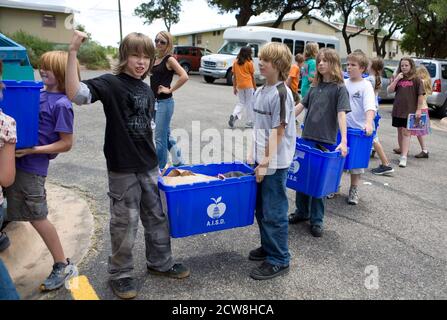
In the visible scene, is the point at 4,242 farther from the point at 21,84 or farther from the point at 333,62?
the point at 333,62

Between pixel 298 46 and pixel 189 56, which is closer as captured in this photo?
pixel 298 46

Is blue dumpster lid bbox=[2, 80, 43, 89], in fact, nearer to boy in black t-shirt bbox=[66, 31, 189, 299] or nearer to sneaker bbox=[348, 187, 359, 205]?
boy in black t-shirt bbox=[66, 31, 189, 299]

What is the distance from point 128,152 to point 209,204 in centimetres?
70

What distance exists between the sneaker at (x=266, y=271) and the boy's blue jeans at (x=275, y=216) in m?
0.04

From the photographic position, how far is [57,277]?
299 cm

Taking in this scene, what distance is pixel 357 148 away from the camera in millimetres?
4609

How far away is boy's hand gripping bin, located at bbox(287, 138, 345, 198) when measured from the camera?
3.70 metres

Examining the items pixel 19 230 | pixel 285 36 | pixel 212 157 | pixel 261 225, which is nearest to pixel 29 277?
pixel 19 230

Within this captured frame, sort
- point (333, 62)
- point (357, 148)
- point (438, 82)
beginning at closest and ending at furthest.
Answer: point (333, 62), point (357, 148), point (438, 82)

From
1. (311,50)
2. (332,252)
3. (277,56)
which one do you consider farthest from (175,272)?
(311,50)

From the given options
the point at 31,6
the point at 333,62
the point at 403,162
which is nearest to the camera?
the point at 333,62

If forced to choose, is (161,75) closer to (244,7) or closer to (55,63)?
(55,63)

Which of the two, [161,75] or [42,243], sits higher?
[161,75]

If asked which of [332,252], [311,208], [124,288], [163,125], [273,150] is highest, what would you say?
[273,150]
